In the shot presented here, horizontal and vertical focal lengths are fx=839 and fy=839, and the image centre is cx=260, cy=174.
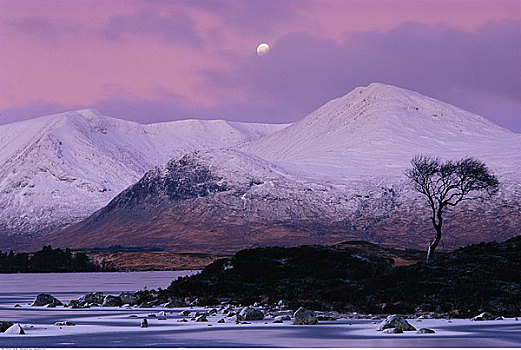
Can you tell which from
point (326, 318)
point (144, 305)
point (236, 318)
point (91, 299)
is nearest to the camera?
point (236, 318)

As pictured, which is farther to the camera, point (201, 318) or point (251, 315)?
point (201, 318)

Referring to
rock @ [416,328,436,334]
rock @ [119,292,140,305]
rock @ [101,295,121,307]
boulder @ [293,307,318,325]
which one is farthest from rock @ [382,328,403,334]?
rock @ [119,292,140,305]

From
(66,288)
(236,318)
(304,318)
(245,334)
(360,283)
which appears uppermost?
(360,283)

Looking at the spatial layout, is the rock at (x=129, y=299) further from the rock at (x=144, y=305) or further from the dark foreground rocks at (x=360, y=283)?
the rock at (x=144, y=305)

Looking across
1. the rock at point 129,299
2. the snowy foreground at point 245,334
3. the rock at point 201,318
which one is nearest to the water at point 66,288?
the rock at point 129,299

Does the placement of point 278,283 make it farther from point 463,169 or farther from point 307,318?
point 463,169

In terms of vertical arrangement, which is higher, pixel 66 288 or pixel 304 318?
pixel 304 318

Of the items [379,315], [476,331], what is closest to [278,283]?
[379,315]

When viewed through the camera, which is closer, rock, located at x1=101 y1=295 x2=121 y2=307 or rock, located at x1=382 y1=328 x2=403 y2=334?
rock, located at x1=382 y1=328 x2=403 y2=334

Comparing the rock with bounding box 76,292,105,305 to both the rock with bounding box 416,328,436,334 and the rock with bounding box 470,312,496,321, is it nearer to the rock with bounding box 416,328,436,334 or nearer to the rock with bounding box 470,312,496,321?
the rock with bounding box 470,312,496,321

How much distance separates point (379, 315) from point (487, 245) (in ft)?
104

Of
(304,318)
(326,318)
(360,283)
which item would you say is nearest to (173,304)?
(360,283)

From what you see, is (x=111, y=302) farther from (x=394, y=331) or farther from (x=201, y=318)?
(x=394, y=331)

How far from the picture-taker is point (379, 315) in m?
48.9
